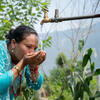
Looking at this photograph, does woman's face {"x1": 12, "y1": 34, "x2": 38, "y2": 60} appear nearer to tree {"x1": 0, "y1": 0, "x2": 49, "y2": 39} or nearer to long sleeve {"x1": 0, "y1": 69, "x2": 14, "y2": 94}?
long sleeve {"x1": 0, "y1": 69, "x2": 14, "y2": 94}

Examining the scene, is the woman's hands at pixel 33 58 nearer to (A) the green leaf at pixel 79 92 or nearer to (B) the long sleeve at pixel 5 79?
(B) the long sleeve at pixel 5 79

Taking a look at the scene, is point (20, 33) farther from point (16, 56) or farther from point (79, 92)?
point (79, 92)

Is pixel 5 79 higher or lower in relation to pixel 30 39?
lower

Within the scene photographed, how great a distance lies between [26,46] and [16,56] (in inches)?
3.7

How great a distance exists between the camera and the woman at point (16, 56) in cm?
105

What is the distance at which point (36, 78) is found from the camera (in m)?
1.33

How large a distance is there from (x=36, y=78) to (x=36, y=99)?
1.19m

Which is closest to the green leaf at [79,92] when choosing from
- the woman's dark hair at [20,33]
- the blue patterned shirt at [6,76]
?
the blue patterned shirt at [6,76]

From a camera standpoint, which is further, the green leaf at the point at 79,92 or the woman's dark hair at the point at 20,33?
the green leaf at the point at 79,92

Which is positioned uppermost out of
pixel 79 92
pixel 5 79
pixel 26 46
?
pixel 26 46

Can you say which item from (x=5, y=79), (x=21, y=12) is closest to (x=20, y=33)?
(x=5, y=79)

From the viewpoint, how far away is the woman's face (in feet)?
3.75

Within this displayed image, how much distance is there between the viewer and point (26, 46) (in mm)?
1146

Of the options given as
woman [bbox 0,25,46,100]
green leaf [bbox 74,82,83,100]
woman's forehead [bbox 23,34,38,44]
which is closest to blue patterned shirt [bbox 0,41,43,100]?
woman [bbox 0,25,46,100]
